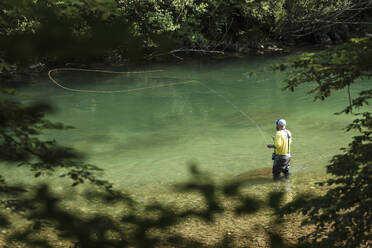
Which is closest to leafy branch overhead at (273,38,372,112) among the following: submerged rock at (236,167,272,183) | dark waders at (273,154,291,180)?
dark waders at (273,154,291,180)

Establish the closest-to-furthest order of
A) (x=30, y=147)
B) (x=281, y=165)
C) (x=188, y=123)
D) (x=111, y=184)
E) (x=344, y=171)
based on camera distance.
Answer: (x=30, y=147) → (x=111, y=184) → (x=344, y=171) → (x=281, y=165) → (x=188, y=123)

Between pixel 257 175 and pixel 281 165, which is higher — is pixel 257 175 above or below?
below

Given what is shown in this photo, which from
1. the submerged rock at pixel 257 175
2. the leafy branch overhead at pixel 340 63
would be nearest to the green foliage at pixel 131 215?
the leafy branch overhead at pixel 340 63

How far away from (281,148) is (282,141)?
0.19 metres

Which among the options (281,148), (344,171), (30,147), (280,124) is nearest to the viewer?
(30,147)

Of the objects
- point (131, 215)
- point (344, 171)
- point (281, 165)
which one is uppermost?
point (344, 171)

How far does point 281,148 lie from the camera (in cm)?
998

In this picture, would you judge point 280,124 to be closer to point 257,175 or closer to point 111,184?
point 257,175

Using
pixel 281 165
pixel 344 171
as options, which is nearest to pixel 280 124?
pixel 281 165

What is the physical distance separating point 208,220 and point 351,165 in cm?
149

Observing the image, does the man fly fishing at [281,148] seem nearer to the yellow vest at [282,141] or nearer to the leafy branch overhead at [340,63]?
the yellow vest at [282,141]

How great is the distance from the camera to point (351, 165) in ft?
14.3

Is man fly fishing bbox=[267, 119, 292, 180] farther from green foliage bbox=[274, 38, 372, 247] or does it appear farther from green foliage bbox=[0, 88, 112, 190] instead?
green foliage bbox=[0, 88, 112, 190]

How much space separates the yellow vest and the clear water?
133 centimetres
